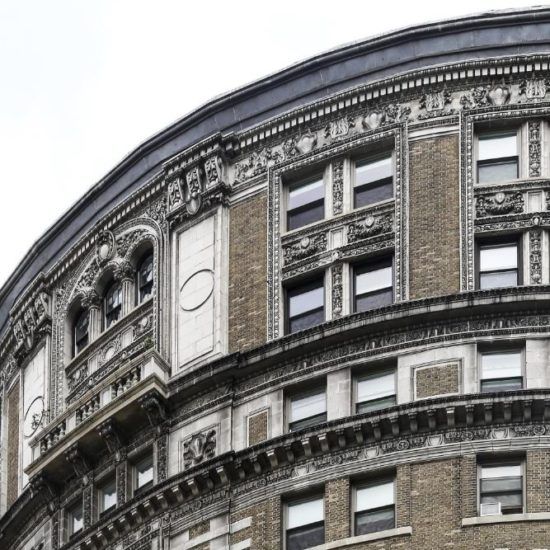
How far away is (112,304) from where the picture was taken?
289ft

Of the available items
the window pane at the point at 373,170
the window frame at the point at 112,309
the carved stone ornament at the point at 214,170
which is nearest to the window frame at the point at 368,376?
the window pane at the point at 373,170

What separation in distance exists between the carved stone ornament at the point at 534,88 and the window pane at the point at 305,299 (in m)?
8.08

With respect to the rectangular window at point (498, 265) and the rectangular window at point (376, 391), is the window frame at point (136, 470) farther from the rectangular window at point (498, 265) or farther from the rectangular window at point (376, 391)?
the rectangular window at point (498, 265)

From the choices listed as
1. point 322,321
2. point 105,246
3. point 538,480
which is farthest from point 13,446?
point 538,480

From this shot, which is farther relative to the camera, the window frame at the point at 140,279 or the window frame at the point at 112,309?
the window frame at the point at 112,309

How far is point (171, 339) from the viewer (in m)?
83.9

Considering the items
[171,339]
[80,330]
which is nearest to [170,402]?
[171,339]

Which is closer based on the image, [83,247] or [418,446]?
[418,446]

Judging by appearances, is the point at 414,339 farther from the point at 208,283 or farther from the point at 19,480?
the point at 19,480

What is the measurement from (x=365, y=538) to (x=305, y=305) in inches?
334

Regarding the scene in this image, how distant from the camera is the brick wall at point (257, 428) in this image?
3147 inches

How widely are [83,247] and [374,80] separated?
11.5m

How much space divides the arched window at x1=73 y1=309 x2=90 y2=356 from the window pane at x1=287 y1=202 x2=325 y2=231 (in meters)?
8.44

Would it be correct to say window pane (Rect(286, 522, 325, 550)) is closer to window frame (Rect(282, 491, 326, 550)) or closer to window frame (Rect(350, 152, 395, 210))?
window frame (Rect(282, 491, 326, 550))
